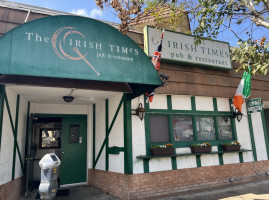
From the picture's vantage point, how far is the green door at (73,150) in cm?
670

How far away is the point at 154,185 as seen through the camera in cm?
555

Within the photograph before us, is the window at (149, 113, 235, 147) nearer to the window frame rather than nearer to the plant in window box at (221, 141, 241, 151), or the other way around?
the window frame

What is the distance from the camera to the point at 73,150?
6.88 meters

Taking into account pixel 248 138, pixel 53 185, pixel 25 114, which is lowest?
pixel 53 185

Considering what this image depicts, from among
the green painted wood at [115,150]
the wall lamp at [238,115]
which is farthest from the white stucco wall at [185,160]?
the wall lamp at [238,115]

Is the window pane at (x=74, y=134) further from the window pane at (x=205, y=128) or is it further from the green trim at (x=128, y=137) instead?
the window pane at (x=205, y=128)

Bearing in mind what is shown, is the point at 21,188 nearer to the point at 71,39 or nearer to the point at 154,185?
the point at 154,185

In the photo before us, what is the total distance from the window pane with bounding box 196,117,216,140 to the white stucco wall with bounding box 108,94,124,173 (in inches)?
100

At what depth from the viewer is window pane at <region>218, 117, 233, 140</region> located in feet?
23.4

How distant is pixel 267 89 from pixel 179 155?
16.0ft

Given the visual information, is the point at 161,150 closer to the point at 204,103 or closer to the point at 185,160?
the point at 185,160

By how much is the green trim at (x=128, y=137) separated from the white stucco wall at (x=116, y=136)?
6.1 inches

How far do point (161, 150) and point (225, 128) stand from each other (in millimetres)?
2854

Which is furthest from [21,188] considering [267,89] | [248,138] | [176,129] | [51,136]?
[267,89]
